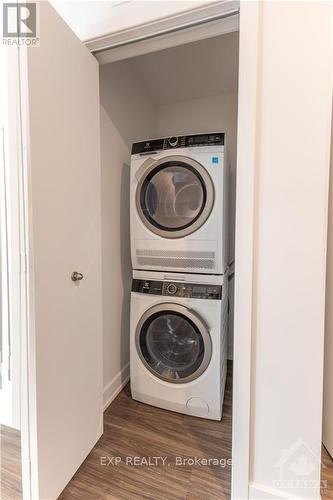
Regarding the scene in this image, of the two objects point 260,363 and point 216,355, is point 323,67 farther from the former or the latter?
point 216,355

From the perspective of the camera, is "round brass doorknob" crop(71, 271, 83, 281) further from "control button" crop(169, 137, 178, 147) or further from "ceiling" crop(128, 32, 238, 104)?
"ceiling" crop(128, 32, 238, 104)

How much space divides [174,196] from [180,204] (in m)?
0.07

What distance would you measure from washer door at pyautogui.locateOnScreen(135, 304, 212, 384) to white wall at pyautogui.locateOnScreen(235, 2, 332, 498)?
1.69 feet

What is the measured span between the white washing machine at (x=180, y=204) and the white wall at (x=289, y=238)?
0.51m

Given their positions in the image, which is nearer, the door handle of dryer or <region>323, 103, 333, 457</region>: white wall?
<region>323, 103, 333, 457</region>: white wall

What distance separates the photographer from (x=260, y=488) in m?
1.00

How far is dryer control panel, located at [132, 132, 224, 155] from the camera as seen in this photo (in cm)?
145

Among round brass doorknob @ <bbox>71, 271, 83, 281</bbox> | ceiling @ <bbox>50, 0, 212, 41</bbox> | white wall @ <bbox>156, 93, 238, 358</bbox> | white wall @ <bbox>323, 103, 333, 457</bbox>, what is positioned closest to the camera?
ceiling @ <bbox>50, 0, 212, 41</bbox>

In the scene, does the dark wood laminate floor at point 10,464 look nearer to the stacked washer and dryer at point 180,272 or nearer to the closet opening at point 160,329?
the closet opening at point 160,329

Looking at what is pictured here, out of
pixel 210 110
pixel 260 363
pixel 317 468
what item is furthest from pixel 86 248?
pixel 210 110

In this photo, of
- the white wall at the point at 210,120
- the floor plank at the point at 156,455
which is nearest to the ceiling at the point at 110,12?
the white wall at the point at 210,120

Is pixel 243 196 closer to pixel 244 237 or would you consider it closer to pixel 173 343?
pixel 244 237

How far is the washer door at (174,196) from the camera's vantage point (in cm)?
150

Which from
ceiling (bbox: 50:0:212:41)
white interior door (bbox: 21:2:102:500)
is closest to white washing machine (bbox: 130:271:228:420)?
white interior door (bbox: 21:2:102:500)
